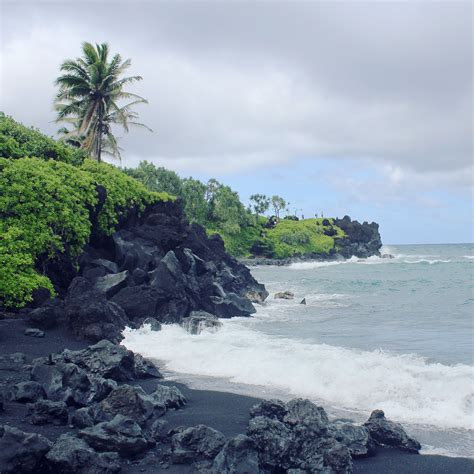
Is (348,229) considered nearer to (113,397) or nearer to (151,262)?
(151,262)

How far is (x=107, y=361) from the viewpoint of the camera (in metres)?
11.4

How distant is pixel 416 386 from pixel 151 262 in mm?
15151

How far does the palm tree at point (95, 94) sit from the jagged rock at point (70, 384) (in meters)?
24.8

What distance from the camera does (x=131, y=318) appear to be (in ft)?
63.1

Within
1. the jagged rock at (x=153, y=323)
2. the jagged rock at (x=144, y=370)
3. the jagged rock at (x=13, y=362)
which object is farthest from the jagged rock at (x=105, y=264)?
the jagged rock at (x=144, y=370)

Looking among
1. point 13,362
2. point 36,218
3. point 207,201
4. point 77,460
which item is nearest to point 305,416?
point 77,460

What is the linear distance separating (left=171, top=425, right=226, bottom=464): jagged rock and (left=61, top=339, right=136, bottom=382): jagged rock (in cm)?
415

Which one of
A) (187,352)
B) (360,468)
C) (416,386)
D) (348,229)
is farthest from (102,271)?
Answer: (348,229)

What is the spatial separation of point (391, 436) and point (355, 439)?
0.66m

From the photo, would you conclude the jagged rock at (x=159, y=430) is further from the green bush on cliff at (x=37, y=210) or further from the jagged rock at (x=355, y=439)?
the green bush on cliff at (x=37, y=210)

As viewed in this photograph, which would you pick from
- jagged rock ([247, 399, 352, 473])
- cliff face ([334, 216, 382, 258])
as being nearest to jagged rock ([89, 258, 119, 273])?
jagged rock ([247, 399, 352, 473])

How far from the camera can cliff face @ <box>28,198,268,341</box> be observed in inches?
615

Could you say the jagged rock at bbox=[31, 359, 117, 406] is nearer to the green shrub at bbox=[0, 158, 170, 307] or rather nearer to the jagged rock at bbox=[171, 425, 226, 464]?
the jagged rock at bbox=[171, 425, 226, 464]

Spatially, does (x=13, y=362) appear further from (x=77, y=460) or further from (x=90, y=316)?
(x=77, y=460)
